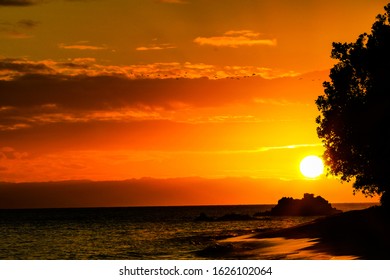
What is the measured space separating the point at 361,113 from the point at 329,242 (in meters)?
11.1

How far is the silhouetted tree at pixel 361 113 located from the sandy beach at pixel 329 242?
12.1 feet

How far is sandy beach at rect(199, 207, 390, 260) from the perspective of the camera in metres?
41.0

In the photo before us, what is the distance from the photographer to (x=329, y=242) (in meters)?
47.8

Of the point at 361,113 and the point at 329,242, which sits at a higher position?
the point at 361,113

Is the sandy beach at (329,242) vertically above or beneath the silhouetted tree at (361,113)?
beneath

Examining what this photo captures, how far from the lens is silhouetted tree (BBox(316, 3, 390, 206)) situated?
165 ft

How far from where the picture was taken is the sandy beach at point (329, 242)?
41.0 metres

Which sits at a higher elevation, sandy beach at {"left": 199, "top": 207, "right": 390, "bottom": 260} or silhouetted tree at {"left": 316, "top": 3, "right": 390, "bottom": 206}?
silhouetted tree at {"left": 316, "top": 3, "right": 390, "bottom": 206}

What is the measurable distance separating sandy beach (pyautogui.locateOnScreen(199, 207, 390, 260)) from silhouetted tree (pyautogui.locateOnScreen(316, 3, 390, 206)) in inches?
145

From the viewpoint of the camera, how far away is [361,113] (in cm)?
5175

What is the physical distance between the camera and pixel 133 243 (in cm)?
8338

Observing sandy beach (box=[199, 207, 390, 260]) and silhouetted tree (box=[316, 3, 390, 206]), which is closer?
sandy beach (box=[199, 207, 390, 260])

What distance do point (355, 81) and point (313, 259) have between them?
19869 mm
